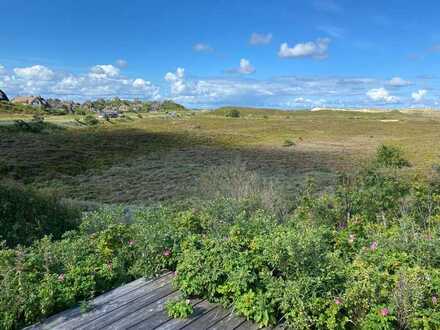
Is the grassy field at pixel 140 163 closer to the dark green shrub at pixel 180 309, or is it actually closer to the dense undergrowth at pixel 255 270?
the dense undergrowth at pixel 255 270

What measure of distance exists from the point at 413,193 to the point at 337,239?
9.05ft

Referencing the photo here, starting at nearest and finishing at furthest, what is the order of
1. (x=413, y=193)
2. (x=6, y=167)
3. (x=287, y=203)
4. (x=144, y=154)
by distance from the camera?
(x=413, y=193) < (x=287, y=203) < (x=6, y=167) < (x=144, y=154)

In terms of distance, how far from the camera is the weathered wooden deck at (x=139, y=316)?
3.23 metres

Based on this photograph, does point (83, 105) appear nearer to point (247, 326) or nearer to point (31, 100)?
point (31, 100)

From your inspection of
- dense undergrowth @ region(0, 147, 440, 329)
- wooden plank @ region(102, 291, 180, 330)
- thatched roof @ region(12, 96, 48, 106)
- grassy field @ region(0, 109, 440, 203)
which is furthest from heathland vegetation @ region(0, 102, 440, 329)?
thatched roof @ region(12, 96, 48, 106)

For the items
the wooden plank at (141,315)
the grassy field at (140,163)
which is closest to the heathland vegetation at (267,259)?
the wooden plank at (141,315)

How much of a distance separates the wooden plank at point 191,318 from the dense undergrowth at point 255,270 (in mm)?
98

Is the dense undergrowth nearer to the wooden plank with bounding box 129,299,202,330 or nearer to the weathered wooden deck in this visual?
the weathered wooden deck

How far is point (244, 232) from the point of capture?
13.9 ft

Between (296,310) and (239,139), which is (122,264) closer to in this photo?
(296,310)

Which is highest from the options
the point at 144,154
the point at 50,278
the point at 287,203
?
the point at 50,278

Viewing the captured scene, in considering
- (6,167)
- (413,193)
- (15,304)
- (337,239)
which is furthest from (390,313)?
(6,167)

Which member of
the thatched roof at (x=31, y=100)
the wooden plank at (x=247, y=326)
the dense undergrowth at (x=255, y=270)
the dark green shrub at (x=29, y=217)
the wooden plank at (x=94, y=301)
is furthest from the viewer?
the thatched roof at (x=31, y=100)

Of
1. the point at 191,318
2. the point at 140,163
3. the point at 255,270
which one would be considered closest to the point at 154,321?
the point at 191,318
